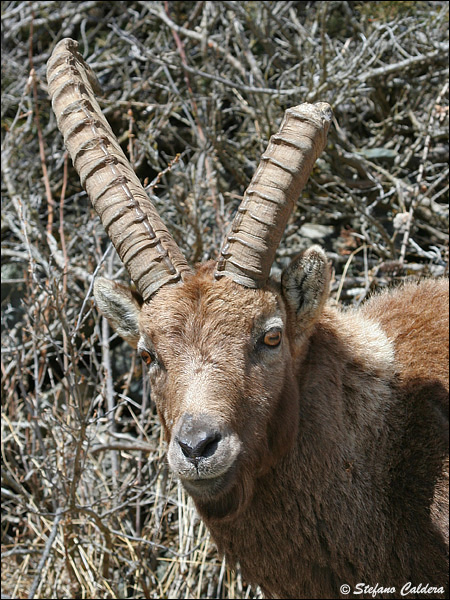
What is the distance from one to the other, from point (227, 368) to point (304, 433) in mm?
662

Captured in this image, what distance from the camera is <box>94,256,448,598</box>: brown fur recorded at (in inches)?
132

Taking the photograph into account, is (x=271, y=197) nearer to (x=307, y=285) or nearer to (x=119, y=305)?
(x=307, y=285)

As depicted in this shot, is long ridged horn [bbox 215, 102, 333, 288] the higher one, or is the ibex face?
long ridged horn [bbox 215, 102, 333, 288]

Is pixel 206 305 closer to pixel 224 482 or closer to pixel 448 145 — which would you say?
pixel 224 482

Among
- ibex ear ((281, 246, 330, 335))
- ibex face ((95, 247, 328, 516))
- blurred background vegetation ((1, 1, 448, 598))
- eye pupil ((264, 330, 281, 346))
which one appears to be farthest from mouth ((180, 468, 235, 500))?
blurred background vegetation ((1, 1, 448, 598))

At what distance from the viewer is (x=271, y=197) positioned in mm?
3502

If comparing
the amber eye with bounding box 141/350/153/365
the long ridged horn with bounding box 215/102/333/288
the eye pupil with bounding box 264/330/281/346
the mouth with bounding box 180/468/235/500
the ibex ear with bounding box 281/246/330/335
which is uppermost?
the long ridged horn with bounding box 215/102/333/288

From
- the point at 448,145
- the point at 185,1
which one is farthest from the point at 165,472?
the point at 185,1

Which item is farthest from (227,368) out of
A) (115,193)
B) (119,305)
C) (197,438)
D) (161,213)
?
(161,213)

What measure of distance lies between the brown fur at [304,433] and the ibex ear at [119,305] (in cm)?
24

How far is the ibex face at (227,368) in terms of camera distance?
10.2 feet

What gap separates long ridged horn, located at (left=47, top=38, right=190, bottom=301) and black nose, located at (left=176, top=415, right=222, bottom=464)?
0.88 metres

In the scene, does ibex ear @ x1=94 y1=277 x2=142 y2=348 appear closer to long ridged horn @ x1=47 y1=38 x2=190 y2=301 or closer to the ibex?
the ibex

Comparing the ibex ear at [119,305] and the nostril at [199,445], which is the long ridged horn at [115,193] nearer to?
the ibex ear at [119,305]
